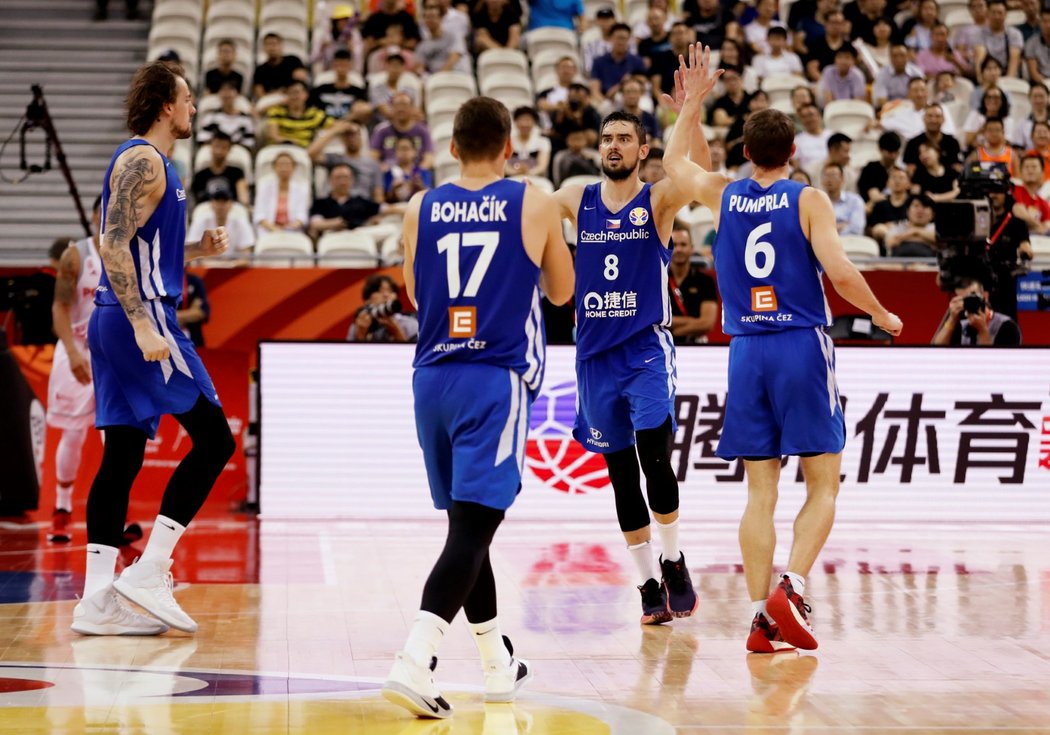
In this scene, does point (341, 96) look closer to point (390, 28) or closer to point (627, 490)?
point (390, 28)

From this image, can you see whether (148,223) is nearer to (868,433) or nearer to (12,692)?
(12,692)

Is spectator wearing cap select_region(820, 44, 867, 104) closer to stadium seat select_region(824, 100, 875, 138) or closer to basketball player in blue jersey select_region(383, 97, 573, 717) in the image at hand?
stadium seat select_region(824, 100, 875, 138)

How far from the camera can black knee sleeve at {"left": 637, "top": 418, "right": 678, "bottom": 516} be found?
21.3 feet

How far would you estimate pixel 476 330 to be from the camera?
4797 mm

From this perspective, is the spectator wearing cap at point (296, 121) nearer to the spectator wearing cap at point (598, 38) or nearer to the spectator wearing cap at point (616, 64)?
the spectator wearing cap at point (616, 64)

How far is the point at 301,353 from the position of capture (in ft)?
33.8

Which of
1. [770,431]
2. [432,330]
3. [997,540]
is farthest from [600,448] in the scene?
[997,540]

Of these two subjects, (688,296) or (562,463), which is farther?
(688,296)

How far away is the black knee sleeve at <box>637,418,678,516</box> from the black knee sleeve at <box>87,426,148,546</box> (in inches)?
88.2

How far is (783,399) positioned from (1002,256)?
581cm

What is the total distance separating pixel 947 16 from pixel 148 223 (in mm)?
14473

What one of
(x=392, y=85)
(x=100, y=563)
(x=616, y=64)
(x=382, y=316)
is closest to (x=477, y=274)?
(x=100, y=563)

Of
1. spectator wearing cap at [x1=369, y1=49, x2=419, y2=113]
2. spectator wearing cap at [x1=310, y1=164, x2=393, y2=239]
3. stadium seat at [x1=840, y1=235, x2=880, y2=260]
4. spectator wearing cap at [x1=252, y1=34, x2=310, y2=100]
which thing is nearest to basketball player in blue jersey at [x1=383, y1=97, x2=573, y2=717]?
stadium seat at [x1=840, y1=235, x2=880, y2=260]

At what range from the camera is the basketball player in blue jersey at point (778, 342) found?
595cm
